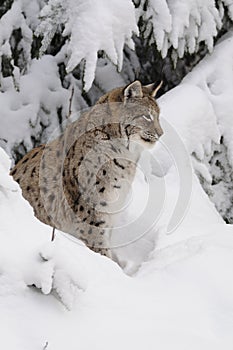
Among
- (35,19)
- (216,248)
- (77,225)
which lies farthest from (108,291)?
Answer: (35,19)

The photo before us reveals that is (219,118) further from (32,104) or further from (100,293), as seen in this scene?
(100,293)

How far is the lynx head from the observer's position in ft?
13.0

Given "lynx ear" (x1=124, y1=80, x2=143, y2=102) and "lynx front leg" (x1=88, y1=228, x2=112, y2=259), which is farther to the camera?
"lynx front leg" (x1=88, y1=228, x2=112, y2=259)

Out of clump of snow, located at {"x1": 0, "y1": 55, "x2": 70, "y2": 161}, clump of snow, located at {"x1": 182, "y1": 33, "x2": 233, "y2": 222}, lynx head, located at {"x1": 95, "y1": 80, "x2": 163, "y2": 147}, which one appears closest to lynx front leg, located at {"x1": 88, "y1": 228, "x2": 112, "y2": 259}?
lynx head, located at {"x1": 95, "y1": 80, "x2": 163, "y2": 147}

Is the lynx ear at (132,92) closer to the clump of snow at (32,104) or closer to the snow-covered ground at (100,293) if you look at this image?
the snow-covered ground at (100,293)

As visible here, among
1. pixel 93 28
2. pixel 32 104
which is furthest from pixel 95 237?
pixel 32 104

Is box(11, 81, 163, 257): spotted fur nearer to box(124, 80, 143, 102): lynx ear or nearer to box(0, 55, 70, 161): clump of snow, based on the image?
box(124, 80, 143, 102): lynx ear

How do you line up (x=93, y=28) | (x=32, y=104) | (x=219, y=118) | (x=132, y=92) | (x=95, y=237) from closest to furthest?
(x=132, y=92)
(x=95, y=237)
(x=93, y=28)
(x=219, y=118)
(x=32, y=104)

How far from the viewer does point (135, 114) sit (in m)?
3.97

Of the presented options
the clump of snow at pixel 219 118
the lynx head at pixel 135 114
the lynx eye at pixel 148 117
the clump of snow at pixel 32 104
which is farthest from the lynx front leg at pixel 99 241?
the clump of snow at pixel 32 104

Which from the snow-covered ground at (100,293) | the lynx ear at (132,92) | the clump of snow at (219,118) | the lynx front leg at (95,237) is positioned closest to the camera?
the snow-covered ground at (100,293)

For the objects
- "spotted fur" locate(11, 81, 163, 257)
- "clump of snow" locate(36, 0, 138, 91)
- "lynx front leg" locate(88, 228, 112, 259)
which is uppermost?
"clump of snow" locate(36, 0, 138, 91)

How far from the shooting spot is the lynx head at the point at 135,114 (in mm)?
3955

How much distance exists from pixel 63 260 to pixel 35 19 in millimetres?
2955
